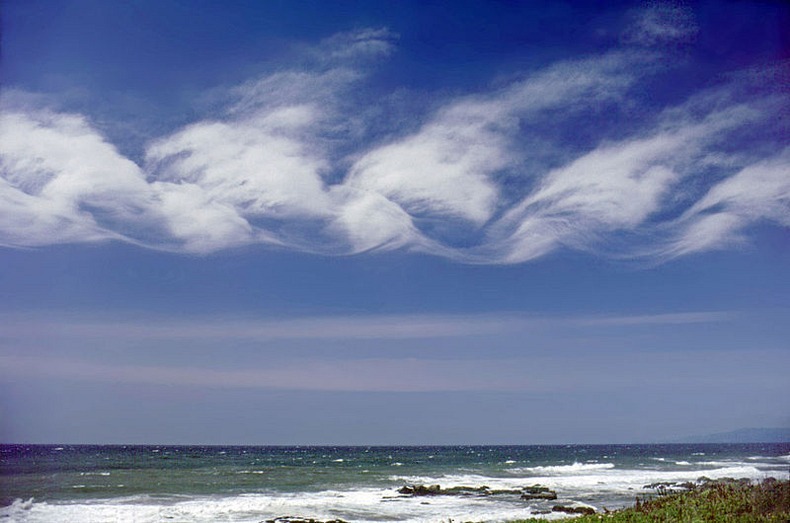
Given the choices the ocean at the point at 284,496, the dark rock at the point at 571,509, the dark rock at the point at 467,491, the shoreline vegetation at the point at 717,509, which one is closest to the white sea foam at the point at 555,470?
the ocean at the point at 284,496

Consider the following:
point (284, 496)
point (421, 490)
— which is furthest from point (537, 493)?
point (284, 496)

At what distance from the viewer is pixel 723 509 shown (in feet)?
46.5

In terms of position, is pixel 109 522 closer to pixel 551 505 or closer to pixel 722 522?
pixel 551 505

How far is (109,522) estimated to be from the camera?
21.5 m

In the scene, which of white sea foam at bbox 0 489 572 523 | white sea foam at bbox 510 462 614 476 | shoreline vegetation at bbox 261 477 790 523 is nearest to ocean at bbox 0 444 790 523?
white sea foam at bbox 0 489 572 523

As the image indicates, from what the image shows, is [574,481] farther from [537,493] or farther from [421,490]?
[421,490]

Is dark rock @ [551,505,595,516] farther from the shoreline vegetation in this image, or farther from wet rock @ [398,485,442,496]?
wet rock @ [398,485,442,496]

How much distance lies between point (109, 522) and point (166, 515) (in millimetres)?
1796

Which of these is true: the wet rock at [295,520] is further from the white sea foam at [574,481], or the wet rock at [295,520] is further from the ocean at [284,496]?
the white sea foam at [574,481]

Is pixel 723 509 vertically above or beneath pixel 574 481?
above

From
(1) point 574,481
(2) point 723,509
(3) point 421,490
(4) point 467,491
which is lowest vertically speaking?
(1) point 574,481

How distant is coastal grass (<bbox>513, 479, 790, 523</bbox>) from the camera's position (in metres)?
12.6

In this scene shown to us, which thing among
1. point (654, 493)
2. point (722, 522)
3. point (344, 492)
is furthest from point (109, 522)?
point (654, 493)

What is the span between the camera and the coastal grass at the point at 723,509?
12602 mm
